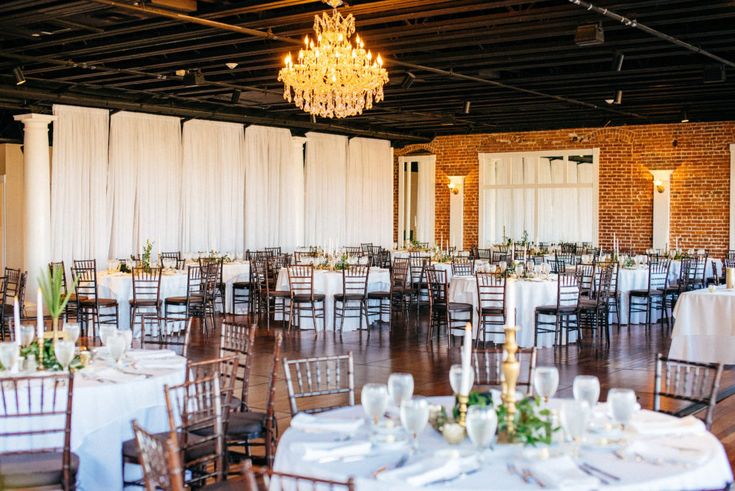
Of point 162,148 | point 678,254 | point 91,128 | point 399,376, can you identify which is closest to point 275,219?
point 162,148

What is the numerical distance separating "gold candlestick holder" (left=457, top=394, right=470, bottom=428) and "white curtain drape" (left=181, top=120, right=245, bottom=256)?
13520mm

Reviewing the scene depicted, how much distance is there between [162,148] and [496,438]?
13705mm

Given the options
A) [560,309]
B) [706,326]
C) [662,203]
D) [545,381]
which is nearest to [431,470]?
[545,381]

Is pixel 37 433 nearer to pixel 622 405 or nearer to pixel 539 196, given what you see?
pixel 622 405

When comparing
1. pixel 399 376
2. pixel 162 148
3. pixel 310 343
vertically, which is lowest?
pixel 310 343

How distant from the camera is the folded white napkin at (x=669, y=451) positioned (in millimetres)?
3182

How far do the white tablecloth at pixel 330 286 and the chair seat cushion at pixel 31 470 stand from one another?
321 inches

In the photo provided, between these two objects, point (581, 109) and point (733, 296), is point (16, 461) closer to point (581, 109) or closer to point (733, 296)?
point (733, 296)

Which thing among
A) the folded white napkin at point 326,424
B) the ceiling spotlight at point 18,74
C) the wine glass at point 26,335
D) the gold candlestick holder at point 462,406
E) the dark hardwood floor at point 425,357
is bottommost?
the dark hardwood floor at point 425,357

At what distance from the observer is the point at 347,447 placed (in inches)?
129

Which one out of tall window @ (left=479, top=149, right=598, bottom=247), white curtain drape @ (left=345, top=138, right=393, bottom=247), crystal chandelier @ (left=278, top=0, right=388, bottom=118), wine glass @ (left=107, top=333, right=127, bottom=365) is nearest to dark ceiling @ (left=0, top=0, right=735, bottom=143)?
crystal chandelier @ (left=278, top=0, right=388, bottom=118)

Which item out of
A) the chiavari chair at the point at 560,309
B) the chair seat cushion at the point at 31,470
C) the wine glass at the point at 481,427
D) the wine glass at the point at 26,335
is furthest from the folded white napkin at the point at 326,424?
the chiavari chair at the point at 560,309

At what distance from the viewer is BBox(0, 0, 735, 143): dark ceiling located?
9.02 metres

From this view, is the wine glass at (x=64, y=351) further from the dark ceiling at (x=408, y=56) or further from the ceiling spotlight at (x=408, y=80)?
the ceiling spotlight at (x=408, y=80)
